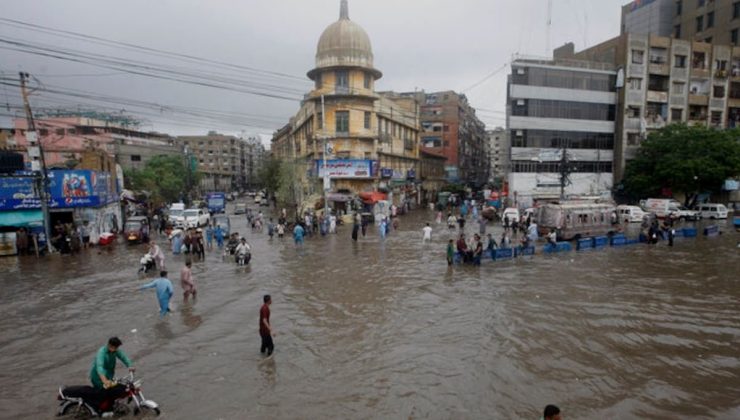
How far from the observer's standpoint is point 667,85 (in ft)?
173

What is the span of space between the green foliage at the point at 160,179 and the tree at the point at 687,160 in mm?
53396

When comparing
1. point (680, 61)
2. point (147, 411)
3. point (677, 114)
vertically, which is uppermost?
point (680, 61)

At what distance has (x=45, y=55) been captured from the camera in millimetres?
15148

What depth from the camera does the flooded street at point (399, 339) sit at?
780 cm

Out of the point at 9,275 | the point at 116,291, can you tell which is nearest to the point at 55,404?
the point at 116,291

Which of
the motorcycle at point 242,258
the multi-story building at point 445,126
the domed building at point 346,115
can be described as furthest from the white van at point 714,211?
the motorcycle at point 242,258

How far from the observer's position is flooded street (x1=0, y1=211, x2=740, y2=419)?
7797 millimetres

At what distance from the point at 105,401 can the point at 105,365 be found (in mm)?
545

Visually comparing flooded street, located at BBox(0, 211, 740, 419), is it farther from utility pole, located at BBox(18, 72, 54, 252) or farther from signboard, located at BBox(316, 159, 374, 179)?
signboard, located at BBox(316, 159, 374, 179)

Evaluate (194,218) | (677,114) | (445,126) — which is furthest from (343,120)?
(677,114)

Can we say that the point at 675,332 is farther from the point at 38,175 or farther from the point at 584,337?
the point at 38,175

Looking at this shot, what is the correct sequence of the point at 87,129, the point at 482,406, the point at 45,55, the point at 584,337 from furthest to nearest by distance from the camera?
1. the point at 87,129
2. the point at 45,55
3. the point at 584,337
4. the point at 482,406

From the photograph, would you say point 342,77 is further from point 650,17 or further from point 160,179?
point 650,17

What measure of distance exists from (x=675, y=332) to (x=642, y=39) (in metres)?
51.8
